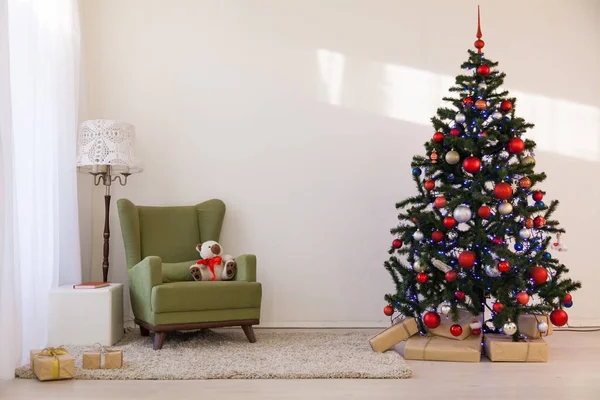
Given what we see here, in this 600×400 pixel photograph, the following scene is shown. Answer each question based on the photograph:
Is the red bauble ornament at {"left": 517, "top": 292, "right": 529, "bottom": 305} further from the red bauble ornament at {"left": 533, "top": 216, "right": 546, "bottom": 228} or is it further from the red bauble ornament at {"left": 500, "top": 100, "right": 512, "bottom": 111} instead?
the red bauble ornament at {"left": 500, "top": 100, "right": 512, "bottom": 111}

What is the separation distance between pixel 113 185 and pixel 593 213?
3.81 metres

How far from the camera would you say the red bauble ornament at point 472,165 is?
14.1 ft

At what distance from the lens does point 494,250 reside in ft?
13.9

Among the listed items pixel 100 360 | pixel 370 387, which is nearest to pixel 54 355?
pixel 100 360

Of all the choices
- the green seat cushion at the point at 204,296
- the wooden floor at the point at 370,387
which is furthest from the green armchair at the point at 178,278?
the wooden floor at the point at 370,387

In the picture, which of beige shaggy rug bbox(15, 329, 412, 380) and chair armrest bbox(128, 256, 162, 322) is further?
chair armrest bbox(128, 256, 162, 322)

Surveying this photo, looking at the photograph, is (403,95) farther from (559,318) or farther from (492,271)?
(559,318)

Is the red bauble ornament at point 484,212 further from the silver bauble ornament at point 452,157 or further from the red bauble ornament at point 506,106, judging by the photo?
the red bauble ornament at point 506,106

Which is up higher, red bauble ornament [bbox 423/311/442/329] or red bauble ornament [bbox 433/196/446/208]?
red bauble ornament [bbox 433/196/446/208]

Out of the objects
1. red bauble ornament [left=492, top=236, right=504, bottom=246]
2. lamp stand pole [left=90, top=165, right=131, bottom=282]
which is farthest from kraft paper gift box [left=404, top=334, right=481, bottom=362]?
lamp stand pole [left=90, top=165, right=131, bottom=282]

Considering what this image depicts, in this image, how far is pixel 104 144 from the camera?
479cm

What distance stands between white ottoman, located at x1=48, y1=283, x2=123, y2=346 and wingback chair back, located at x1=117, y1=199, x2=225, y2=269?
1.76 ft

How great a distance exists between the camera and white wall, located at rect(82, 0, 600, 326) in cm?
548

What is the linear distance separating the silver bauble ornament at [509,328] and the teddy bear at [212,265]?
6.02ft
